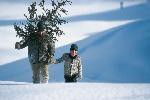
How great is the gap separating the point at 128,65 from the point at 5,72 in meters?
4.53

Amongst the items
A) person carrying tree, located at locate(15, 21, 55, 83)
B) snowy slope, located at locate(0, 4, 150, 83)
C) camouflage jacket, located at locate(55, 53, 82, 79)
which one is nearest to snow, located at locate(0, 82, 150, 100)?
person carrying tree, located at locate(15, 21, 55, 83)

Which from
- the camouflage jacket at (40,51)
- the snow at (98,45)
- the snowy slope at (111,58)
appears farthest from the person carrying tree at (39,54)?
the snowy slope at (111,58)

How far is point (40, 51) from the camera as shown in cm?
787

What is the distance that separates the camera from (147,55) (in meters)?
16.3

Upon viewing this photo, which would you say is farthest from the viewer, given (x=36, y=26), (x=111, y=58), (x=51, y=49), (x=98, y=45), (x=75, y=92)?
(x=98, y=45)

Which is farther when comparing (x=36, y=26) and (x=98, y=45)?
(x=98, y=45)

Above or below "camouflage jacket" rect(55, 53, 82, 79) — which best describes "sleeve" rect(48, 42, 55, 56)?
above

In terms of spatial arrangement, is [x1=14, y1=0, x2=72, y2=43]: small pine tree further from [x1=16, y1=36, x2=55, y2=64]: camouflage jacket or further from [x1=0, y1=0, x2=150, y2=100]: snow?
[x1=0, y1=0, x2=150, y2=100]: snow

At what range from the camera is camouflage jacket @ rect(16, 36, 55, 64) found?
7840 millimetres

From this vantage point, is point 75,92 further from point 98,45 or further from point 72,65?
point 98,45

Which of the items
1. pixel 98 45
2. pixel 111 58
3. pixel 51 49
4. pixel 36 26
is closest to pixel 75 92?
pixel 51 49

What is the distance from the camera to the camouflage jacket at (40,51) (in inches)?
309

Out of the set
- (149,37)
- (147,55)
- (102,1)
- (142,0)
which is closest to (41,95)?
(147,55)

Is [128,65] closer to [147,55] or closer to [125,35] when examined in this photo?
[147,55]
